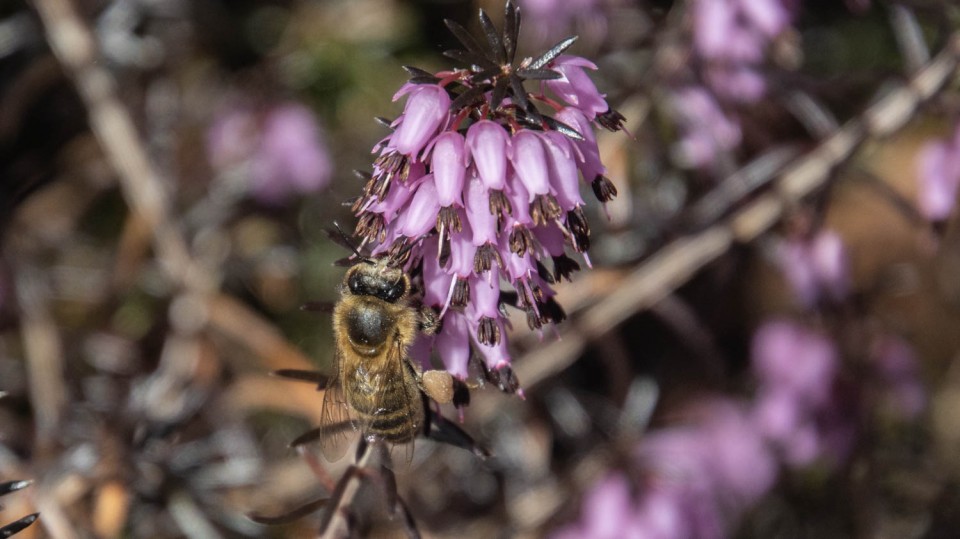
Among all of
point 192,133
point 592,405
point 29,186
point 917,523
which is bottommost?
point 917,523

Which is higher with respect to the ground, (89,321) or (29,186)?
(29,186)

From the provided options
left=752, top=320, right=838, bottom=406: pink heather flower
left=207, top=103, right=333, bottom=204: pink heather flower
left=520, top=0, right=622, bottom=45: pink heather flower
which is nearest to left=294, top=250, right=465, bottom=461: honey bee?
left=752, top=320, right=838, bottom=406: pink heather flower

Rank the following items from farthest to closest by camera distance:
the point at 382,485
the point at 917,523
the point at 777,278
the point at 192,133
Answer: the point at 777,278
the point at 192,133
the point at 917,523
the point at 382,485

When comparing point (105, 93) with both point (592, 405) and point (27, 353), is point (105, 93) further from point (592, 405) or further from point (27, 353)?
point (592, 405)

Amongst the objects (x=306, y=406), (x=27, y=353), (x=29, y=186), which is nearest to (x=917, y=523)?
(x=306, y=406)

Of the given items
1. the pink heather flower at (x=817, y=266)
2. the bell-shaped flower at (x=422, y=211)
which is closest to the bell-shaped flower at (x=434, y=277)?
the bell-shaped flower at (x=422, y=211)

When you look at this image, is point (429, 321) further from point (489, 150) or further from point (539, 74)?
point (539, 74)

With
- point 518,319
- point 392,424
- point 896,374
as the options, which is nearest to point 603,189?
point 392,424
